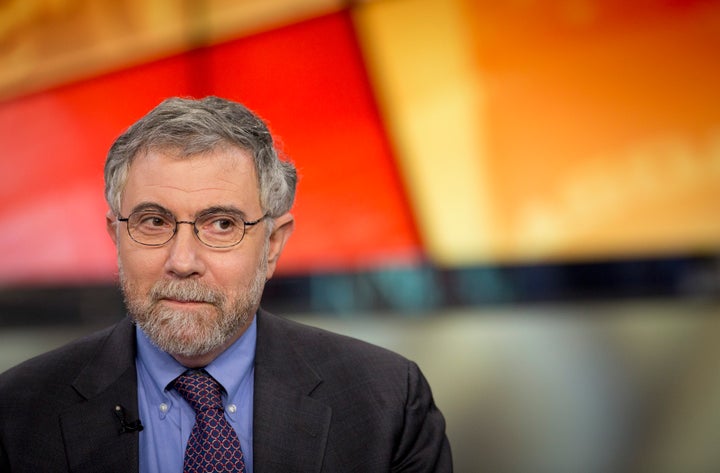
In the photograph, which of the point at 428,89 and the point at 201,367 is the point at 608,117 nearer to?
the point at 428,89

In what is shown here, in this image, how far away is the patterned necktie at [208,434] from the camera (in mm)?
1446

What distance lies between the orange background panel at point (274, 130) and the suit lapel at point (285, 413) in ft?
8.42

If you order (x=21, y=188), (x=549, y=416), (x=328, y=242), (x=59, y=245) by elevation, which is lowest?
(x=549, y=416)

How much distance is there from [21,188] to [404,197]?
1.75 metres

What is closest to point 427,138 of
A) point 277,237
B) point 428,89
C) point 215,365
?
point 428,89

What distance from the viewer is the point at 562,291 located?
4.25 m

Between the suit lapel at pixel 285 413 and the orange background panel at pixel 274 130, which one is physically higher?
the orange background panel at pixel 274 130

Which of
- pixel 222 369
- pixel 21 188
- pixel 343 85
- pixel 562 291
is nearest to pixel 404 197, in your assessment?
pixel 343 85

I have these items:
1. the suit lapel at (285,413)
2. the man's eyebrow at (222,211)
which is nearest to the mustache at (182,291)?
the man's eyebrow at (222,211)

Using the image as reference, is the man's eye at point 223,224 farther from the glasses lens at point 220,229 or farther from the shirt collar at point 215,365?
the shirt collar at point 215,365

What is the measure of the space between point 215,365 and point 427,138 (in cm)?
279

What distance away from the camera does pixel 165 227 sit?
1.43m

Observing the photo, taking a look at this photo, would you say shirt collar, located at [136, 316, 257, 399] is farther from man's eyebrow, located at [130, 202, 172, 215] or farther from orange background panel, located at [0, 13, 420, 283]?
orange background panel, located at [0, 13, 420, 283]

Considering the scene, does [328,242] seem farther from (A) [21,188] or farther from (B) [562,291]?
(A) [21,188]
